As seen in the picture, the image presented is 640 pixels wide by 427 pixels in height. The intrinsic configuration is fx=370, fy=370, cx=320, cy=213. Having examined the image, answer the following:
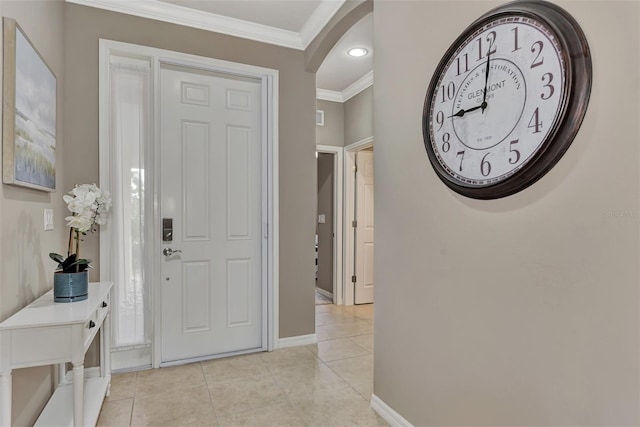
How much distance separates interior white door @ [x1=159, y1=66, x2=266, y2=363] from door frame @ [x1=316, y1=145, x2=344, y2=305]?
1748 millimetres

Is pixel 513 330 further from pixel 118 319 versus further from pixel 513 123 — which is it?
pixel 118 319

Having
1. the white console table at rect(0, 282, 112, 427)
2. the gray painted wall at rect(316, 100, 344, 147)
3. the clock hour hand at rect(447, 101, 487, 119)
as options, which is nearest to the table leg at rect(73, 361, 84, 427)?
the white console table at rect(0, 282, 112, 427)

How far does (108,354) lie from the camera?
90.8 inches

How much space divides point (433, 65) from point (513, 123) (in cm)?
60

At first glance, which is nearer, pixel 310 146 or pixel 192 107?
pixel 192 107

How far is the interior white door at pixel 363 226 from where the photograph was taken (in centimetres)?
477

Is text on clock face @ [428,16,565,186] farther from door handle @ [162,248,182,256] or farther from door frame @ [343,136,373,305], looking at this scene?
door frame @ [343,136,373,305]

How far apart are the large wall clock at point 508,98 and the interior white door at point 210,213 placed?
5.80 ft

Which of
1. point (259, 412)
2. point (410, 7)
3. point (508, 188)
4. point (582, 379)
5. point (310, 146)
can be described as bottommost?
point (259, 412)

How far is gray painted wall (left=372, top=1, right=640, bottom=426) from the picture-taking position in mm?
1053

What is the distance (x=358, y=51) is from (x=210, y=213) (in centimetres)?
206

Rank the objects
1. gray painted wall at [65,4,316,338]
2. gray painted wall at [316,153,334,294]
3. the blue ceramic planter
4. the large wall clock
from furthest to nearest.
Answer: gray painted wall at [316,153,334,294]
gray painted wall at [65,4,316,338]
the blue ceramic planter
the large wall clock

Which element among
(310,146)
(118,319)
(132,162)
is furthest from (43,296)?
(310,146)

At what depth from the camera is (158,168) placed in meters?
2.76
